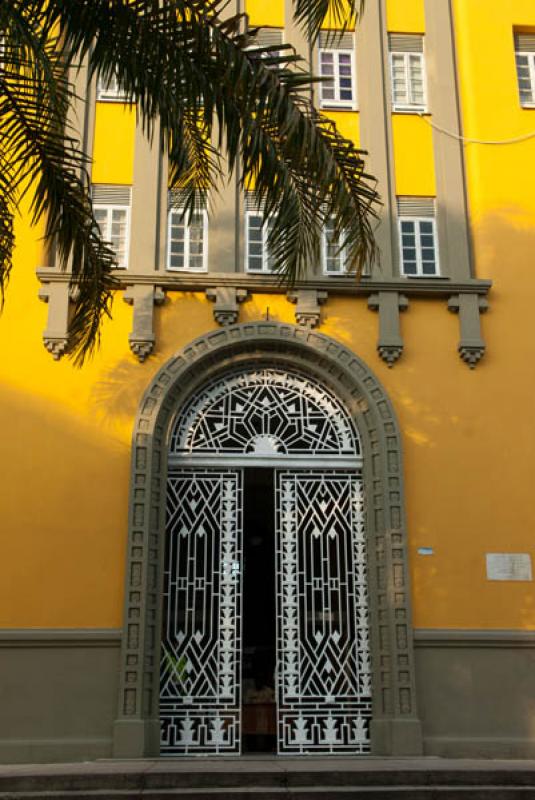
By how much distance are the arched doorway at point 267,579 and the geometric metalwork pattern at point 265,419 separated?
15 mm

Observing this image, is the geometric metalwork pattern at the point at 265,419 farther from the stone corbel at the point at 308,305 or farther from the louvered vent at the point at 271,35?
the louvered vent at the point at 271,35

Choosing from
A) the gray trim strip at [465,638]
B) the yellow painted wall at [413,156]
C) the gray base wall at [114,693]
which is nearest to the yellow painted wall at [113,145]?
the yellow painted wall at [413,156]

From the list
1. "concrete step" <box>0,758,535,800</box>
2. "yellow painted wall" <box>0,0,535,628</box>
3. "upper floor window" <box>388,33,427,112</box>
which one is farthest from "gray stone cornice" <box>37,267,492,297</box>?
"concrete step" <box>0,758,535,800</box>

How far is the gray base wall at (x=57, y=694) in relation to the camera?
1035 centimetres

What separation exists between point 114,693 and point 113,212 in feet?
20.6

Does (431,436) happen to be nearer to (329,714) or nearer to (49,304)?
(329,714)

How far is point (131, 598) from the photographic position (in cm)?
1084

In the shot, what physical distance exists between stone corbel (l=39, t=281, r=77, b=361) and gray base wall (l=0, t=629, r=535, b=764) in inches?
138

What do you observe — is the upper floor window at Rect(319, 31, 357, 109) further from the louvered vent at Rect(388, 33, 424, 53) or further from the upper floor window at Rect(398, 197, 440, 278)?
the upper floor window at Rect(398, 197, 440, 278)

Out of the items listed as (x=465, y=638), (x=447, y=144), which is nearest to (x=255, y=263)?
(x=447, y=144)

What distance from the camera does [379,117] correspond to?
13.1m

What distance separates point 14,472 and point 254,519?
133 inches

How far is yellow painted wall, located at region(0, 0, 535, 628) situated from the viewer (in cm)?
1102

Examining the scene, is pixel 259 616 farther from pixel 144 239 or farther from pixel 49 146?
pixel 49 146
